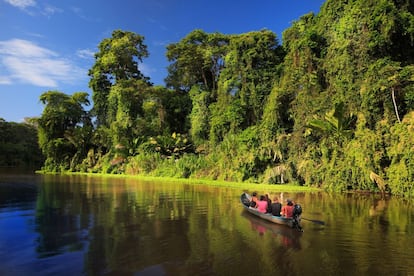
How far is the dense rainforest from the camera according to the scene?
21344 millimetres

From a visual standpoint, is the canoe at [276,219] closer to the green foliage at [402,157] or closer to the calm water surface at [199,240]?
the calm water surface at [199,240]

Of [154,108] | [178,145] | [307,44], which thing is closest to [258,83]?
[307,44]

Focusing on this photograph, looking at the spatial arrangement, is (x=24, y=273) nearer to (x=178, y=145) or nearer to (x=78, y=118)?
(x=178, y=145)

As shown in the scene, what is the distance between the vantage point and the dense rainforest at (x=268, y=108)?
840 inches

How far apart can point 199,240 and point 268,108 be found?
2015 cm

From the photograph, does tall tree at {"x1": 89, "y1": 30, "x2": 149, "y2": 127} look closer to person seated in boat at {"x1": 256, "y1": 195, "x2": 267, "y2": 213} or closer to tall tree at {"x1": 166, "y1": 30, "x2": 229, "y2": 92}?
tall tree at {"x1": 166, "y1": 30, "x2": 229, "y2": 92}

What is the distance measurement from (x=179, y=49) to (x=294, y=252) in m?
35.8

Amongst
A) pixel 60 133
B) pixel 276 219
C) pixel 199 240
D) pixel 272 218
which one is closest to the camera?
pixel 199 240

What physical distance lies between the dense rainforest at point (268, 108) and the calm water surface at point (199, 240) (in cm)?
575

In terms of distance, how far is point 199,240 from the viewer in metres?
10.8

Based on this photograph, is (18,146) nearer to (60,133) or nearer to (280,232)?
(60,133)

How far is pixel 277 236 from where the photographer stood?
11406 millimetres

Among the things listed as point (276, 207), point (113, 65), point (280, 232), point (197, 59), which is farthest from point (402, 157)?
point (113, 65)

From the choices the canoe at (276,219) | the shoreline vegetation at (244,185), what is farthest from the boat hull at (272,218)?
the shoreline vegetation at (244,185)
